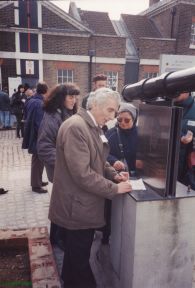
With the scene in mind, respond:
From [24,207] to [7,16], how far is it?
1500 centimetres

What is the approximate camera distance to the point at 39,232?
3320mm

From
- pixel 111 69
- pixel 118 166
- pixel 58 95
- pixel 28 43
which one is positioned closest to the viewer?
pixel 118 166

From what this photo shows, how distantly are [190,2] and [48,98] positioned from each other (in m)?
20.4

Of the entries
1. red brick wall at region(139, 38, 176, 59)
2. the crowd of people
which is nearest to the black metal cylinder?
the crowd of people

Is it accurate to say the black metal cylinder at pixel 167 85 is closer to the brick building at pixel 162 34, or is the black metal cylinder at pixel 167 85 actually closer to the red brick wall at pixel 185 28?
the brick building at pixel 162 34

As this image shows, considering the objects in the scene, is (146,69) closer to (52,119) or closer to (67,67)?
(67,67)

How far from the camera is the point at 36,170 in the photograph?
5.20 m

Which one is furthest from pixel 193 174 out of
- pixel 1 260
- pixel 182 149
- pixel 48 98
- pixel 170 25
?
pixel 170 25

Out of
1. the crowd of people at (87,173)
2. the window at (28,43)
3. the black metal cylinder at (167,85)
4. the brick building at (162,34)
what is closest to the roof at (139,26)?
the brick building at (162,34)

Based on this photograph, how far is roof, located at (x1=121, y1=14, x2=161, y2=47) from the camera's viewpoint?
22906 mm

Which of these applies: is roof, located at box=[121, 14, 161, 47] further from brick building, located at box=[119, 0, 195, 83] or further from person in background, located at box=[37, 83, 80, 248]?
person in background, located at box=[37, 83, 80, 248]

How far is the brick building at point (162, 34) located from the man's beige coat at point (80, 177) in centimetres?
1838

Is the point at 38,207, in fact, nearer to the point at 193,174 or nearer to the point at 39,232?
the point at 39,232

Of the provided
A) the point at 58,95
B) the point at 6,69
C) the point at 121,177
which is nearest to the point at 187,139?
the point at 121,177
